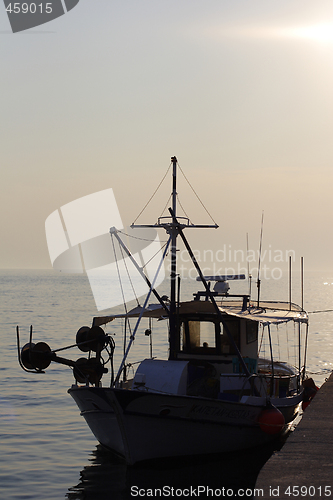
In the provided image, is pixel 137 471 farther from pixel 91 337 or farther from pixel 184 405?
pixel 91 337

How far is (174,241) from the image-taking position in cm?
1900

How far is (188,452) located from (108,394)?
2.86m

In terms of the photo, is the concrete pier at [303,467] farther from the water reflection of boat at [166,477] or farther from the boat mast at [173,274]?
the boat mast at [173,274]

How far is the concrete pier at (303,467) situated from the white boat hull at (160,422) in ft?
8.71

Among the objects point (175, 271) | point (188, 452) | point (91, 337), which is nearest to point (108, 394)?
point (91, 337)

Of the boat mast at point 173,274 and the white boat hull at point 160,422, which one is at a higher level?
the boat mast at point 173,274

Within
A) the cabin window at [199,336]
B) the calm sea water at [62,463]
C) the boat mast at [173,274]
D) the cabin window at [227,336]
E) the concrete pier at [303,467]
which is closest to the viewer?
the concrete pier at [303,467]

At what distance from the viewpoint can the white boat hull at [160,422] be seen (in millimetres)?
15844

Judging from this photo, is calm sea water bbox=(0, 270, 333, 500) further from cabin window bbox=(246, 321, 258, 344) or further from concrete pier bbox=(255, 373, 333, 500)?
cabin window bbox=(246, 321, 258, 344)

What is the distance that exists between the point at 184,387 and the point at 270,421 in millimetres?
2706

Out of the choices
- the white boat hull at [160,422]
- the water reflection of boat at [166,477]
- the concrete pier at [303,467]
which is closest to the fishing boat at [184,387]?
the white boat hull at [160,422]

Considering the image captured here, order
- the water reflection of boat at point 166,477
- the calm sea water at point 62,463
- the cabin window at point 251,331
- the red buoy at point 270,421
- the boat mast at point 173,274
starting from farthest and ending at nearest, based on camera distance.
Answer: the cabin window at point 251,331 < the boat mast at point 173,274 < the red buoy at point 270,421 < the calm sea water at point 62,463 < the water reflection of boat at point 166,477

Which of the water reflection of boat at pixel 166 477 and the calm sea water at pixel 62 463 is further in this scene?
the calm sea water at pixel 62 463

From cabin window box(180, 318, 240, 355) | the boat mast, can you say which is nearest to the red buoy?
cabin window box(180, 318, 240, 355)
